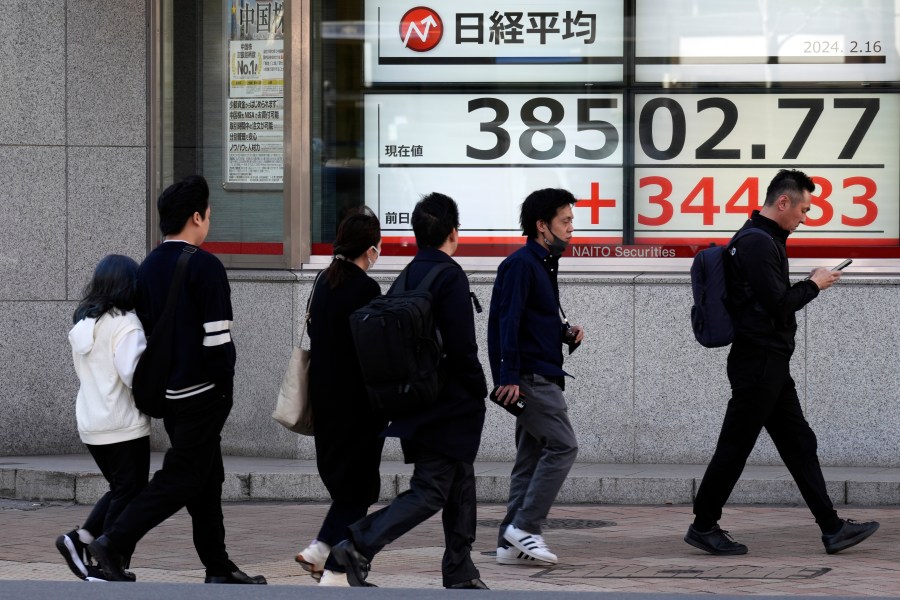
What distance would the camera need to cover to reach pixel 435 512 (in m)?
5.90

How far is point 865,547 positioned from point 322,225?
4.68m

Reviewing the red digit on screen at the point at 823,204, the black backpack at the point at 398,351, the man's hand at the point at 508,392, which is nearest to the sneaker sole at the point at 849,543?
the man's hand at the point at 508,392

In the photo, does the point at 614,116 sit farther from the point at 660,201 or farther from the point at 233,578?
the point at 233,578

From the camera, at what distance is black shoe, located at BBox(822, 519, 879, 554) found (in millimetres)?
7082

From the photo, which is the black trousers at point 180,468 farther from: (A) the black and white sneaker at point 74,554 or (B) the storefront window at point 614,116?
(B) the storefront window at point 614,116

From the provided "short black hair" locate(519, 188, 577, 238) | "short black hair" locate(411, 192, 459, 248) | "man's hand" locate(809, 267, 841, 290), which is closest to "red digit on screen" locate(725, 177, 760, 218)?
"man's hand" locate(809, 267, 841, 290)

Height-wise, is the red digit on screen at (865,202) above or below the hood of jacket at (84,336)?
above

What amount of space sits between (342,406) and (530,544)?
136 cm

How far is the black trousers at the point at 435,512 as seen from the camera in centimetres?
582

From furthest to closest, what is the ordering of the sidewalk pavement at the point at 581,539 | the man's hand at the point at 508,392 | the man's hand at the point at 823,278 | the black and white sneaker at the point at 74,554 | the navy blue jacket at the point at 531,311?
the man's hand at the point at 823,278 < the navy blue jacket at the point at 531,311 < the man's hand at the point at 508,392 < the sidewalk pavement at the point at 581,539 < the black and white sneaker at the point at 74,554

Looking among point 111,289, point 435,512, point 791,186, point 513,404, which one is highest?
point 791,186

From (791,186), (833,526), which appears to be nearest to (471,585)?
(833,526)

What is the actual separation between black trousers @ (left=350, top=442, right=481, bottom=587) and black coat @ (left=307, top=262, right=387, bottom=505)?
0.63 ft

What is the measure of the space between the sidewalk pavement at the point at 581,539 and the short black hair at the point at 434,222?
4.91 ft
